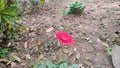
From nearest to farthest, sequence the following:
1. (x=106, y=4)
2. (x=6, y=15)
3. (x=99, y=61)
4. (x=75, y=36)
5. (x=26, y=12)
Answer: (x=6, y=15) → (x=99, y=61) → (x=75, y=36) → (x=26, y=12) → (x=106, y=4)

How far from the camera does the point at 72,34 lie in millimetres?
3617

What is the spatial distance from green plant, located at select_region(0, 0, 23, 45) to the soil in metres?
0.14

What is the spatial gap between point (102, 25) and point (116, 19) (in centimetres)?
30

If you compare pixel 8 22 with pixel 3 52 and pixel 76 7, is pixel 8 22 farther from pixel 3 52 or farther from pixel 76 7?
pixel 76 7

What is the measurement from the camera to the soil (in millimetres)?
3246

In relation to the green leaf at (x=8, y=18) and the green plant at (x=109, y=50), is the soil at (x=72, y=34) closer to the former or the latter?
the green plant at (x=109, y=50)

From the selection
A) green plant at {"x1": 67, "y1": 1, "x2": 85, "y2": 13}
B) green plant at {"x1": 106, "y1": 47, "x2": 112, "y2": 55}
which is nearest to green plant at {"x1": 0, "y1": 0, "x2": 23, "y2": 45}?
green plant at {"x1": 67, "y1": 1, "x2": 85, "y2": 13}

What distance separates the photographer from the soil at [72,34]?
3246mm

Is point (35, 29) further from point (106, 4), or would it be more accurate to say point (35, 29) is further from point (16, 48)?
point (106, 4)

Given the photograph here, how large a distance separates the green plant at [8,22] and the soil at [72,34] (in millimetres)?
141

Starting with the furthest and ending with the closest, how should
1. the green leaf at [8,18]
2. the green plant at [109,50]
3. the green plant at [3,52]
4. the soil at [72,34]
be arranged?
the green plant at [109,50] < the soil at [72,34] < the green plant at [3,52] < the green leaf at [8,18]

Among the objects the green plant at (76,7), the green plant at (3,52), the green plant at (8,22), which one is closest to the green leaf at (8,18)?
the green plant at (8,22)

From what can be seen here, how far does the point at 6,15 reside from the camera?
290 centimetres

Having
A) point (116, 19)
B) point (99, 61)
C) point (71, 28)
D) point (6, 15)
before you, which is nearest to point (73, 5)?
point (71, 28)
